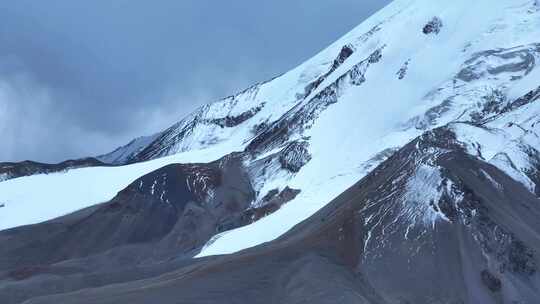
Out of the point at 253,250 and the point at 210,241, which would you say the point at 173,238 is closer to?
the point at 210,241

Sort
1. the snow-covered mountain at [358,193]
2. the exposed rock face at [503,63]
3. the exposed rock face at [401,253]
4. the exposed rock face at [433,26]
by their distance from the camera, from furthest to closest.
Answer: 1. the exposed rock face at [433,26]
2. the exposed rock face at [503,63]
3. the snow-covered mountain at [358,193]
4. the exposed rock face at [401,253]

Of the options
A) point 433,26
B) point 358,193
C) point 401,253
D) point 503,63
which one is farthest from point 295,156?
point 401,253

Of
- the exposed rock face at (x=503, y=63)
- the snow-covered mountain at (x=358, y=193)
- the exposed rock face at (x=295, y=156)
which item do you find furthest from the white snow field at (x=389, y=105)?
the exposed rock face at (x=295, y=156)

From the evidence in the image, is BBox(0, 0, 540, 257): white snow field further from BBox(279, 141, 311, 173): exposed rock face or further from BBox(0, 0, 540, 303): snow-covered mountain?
BBox(279, 141, 311, 173): exposed rock face

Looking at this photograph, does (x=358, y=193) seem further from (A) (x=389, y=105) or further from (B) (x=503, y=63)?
(B) (x=503, y=63)

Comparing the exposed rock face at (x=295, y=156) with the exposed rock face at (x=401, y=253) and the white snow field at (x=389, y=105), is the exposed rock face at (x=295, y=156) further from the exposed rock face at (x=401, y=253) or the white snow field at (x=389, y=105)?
the exposed rock face at (x=401, y=253)

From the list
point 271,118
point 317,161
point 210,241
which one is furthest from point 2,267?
point 271,118

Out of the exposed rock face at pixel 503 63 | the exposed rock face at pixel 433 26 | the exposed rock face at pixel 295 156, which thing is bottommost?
the exposed rock face at pixel 295 156
